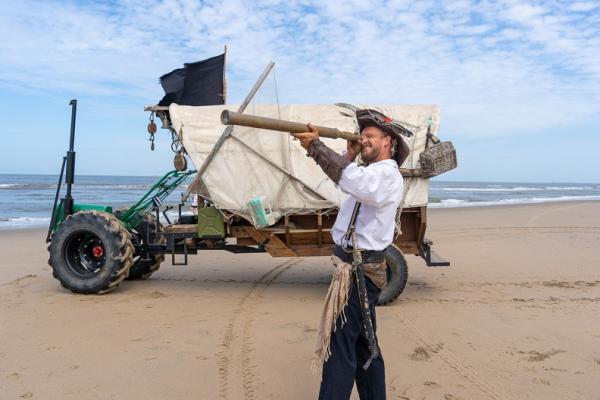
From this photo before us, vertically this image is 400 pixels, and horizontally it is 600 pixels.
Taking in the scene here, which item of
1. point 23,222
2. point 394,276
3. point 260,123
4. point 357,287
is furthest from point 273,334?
point 23,222

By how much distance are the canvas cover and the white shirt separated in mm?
3079

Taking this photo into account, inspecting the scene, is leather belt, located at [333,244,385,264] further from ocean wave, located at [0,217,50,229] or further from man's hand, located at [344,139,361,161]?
ocean wave, located at [0,217,50,229]

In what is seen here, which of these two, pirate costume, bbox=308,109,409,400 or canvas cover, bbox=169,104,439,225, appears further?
canvas cover, bbox=169,104,439,225

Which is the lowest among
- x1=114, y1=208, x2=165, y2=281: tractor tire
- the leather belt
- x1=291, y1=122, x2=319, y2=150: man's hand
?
x1=114, y1=208, x2=165, y2=281: tractor tire

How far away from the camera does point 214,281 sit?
7.53 metres

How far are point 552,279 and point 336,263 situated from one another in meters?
6.02

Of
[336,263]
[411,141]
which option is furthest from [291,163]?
[336,263]

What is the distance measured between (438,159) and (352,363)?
143 inches

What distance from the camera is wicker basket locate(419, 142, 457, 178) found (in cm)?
591

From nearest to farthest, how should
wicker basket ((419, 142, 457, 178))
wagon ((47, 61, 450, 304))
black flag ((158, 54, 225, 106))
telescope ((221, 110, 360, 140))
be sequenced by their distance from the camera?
telescope ((221, 110, 360, 140)), wicker basket ((419, 142, 457, 178)), wagon ((47, 61, 450, 304)), black flag ((158, 54, 225, 106))

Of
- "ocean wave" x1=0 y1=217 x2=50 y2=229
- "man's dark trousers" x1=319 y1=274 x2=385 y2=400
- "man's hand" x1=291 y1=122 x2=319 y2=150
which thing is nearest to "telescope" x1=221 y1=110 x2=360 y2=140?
"man's hand" x1=291 y1=122 x2=319 y2=150

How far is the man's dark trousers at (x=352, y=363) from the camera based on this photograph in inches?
110

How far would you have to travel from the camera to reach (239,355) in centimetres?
440

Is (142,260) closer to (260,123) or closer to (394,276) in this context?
(394,276)
